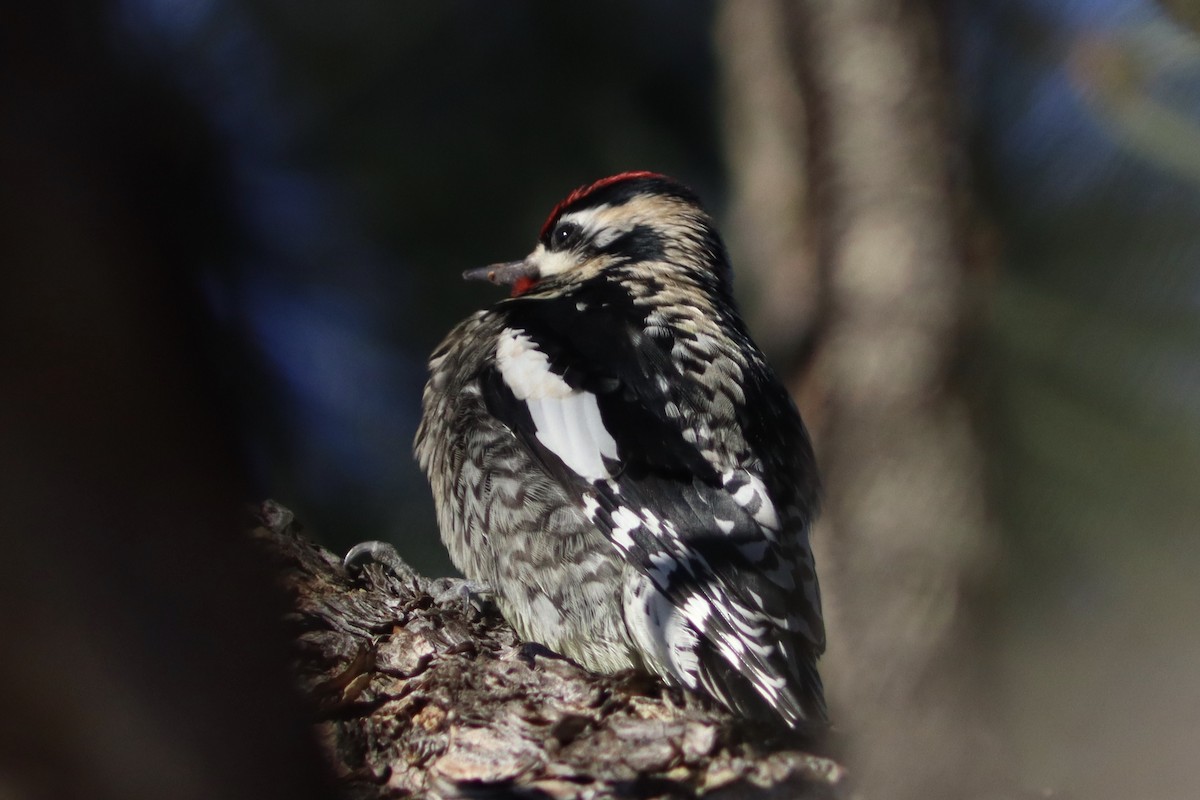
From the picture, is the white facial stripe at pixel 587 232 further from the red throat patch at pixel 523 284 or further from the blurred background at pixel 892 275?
the blurred background at pixel 892 275

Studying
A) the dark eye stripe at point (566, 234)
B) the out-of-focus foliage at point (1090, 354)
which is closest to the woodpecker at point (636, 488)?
the dark eye stripe at point (566, 234)

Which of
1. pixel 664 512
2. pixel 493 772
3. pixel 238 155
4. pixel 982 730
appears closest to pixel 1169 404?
pixel 982 730

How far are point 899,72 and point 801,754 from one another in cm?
211

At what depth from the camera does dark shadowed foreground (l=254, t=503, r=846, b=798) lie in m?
1.48

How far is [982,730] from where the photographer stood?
2.52 meters

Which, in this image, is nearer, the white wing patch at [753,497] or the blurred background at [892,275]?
the white wing patch at [753,497]

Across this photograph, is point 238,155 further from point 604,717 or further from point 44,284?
point 44,284

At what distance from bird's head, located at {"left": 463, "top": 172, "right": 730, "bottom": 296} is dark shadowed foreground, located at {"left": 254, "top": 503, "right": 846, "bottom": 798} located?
1.09m

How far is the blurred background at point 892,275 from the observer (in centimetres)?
264

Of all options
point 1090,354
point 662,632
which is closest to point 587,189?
point 662,632

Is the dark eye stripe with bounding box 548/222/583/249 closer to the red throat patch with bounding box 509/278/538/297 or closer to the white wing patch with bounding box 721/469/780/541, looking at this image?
the red throat patch with bounding box 509/278/538/297

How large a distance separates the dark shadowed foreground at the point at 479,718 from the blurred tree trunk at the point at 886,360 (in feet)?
2.93

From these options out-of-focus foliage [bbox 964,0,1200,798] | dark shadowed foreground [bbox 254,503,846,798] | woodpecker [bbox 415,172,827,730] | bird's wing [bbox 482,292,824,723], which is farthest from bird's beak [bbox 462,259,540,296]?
out-of-focus foliage [bbox 964,0,1200,798]

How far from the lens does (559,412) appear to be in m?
2.03
